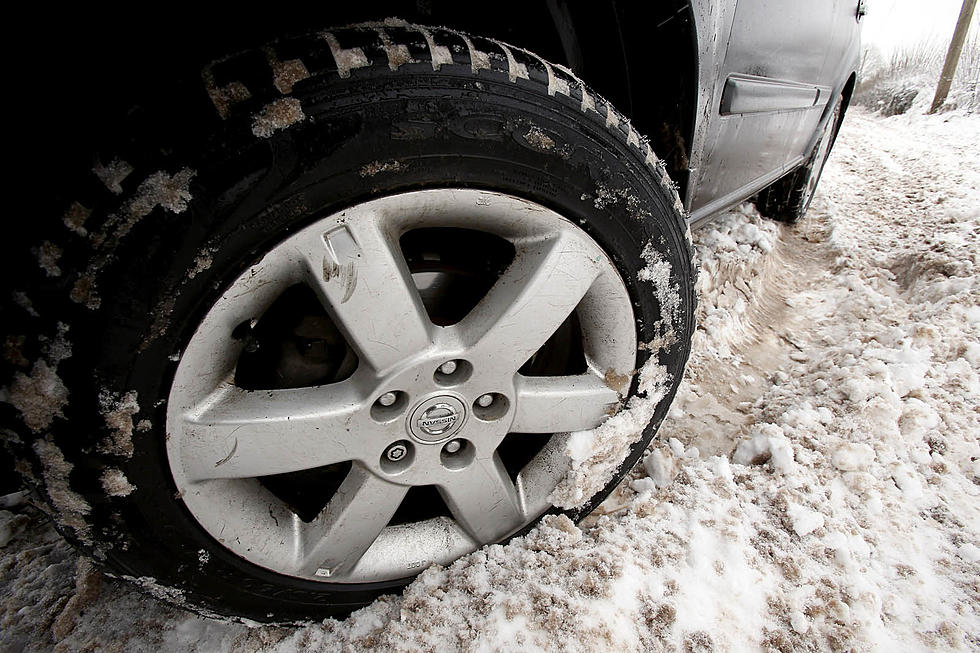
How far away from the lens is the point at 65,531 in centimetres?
94

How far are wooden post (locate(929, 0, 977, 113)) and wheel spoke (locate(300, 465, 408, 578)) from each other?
11979 mm

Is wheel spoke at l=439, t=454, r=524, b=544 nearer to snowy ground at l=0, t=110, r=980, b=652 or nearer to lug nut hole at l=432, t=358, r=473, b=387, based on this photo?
snowy ground at l=0, t=110, r=980, b=652

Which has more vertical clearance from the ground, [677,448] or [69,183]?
[69,183]

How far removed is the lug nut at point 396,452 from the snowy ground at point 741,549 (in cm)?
33

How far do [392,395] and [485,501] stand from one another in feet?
1.28

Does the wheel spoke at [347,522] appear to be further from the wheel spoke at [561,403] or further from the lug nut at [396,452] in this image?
the wheel spoke at [561,403]

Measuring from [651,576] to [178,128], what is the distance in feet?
4.27

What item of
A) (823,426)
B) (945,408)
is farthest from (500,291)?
(945,408)

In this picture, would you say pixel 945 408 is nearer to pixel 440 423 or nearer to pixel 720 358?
pixel 720 358

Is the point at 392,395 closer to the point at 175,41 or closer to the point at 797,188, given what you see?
the point at 175,41

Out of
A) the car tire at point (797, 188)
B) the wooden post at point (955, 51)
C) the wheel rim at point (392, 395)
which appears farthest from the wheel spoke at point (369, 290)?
the wooden post at point (955, 51)

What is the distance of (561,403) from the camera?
122 cm

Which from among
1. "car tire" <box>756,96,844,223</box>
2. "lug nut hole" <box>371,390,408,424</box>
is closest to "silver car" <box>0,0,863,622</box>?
"lug nut hole" <box>371,390,408,424</box>

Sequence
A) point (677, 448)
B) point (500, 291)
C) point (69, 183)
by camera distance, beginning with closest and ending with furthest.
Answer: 1. point (69, 183)
2. point (500, 291)
3. point (677, 448)
